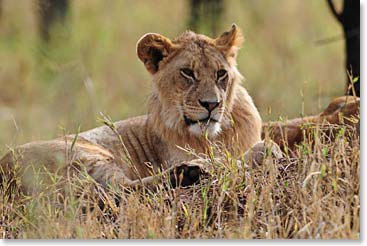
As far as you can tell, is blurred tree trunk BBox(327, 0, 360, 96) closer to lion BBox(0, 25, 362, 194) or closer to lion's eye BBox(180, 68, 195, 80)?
lion BBox(0, 25, 362, 194)

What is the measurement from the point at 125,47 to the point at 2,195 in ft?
21.2

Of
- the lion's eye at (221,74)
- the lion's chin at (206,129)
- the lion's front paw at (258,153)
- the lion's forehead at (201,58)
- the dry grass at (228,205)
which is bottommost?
the dry grass at (228,205)

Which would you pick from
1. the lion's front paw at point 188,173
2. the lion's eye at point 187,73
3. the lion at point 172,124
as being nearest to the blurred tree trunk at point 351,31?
the lion at point 172,124

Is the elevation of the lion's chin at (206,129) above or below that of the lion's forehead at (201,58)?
below

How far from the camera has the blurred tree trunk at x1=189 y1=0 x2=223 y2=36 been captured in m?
9.40

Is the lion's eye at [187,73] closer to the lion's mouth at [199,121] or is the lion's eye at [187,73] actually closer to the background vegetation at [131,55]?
the lion's mouth at [199,121]

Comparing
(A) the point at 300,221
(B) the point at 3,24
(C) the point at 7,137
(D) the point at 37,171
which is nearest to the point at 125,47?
(B) the point at 3,24

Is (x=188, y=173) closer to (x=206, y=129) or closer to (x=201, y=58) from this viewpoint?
(x=206, y=129)

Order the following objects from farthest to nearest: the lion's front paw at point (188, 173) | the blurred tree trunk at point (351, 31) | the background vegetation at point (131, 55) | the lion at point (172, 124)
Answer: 1. the background vegetation at point (131, 55)
2. the blurred tree trunk at point (351, 31)
3. the lion at point (172, 124)
4. the lion's front paw at point (188, 173)

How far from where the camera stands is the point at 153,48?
540 cm

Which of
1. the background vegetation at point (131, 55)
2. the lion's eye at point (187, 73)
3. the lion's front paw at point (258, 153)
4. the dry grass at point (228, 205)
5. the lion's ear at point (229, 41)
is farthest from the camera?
the background vegetation at point (131, 55)

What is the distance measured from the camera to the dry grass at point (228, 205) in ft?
13.6

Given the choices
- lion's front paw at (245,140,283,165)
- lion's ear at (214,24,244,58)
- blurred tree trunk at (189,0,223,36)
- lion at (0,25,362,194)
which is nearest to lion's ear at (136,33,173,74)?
lion at (0,25,362,194)

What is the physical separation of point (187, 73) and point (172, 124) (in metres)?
A: 0.25
